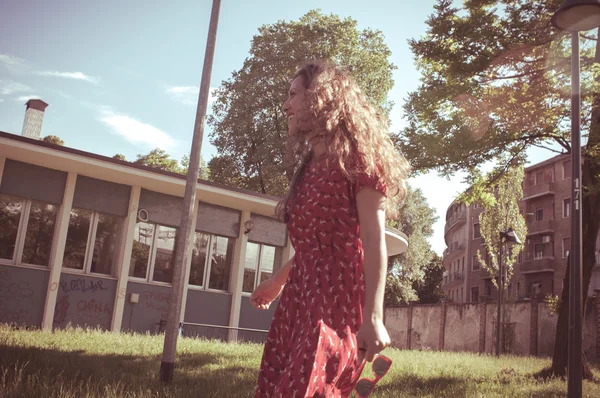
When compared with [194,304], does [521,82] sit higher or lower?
higher

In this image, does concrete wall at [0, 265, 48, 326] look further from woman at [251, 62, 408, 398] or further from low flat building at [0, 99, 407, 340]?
woman at [251, 62, 408, 398]

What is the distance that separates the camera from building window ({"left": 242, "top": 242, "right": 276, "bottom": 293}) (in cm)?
1806

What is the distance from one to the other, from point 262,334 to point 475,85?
9.76m

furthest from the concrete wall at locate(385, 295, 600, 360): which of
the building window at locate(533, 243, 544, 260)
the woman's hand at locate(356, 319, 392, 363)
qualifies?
the woman's hand at locate(356, 319, 392, 363)

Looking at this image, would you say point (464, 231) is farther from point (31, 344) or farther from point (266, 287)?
point (266, 287)

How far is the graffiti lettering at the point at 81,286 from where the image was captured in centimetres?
1442

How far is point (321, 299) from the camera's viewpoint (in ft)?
6.95

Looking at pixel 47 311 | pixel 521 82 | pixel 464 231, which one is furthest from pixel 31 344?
pixel 464 231

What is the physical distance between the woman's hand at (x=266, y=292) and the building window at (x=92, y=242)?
1312 cm

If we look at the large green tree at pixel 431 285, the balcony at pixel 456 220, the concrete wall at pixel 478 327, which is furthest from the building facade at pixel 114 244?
the balcony at pixel 456 220

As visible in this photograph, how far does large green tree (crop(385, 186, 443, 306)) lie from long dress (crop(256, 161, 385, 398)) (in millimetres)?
37021

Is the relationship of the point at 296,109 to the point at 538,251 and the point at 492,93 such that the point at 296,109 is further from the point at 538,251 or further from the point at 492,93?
the point at 538,251

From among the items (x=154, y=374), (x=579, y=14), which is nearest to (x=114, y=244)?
(x=154, y=374)

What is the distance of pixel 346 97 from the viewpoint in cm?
247
